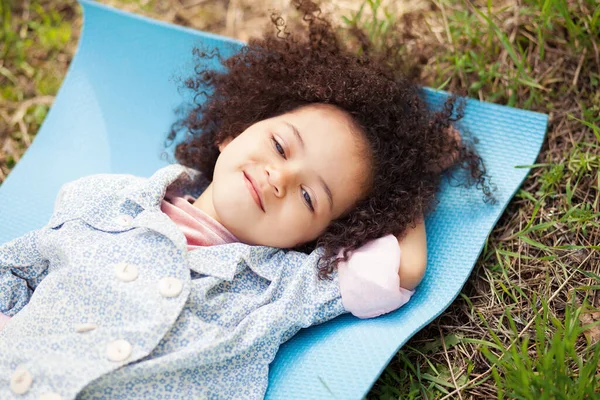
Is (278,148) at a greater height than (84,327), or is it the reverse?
(278,148)

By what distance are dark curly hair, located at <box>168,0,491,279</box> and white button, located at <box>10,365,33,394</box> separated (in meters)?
0.82

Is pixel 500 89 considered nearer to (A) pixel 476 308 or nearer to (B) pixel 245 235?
(A) pixel 476 308

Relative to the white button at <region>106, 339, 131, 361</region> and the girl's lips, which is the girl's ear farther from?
the white button at <region>106, 339, 131, 361</region>

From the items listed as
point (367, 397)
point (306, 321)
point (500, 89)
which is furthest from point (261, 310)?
point (500, 89)

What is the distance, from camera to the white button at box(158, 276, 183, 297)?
162 cm

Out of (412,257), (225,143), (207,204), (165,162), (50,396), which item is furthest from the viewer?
(165,162)

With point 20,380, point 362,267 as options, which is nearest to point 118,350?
point 20,380

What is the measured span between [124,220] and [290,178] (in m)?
0.50

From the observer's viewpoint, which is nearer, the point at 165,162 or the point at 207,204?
the point at 207,204

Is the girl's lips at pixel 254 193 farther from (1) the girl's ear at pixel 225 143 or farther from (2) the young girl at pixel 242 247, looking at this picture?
(1) the girl's ear at pixel 225 143

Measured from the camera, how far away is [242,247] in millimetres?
1785

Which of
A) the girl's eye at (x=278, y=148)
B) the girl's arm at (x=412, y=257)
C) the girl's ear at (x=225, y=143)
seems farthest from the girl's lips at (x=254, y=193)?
the girl's arm at (x=412, y=257)

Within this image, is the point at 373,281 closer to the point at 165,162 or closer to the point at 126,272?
the point at 126,272

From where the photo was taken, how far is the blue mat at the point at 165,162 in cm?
173
